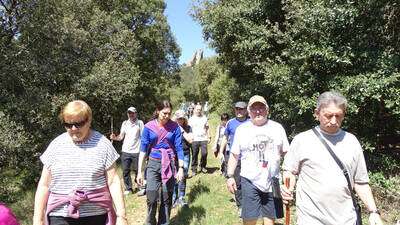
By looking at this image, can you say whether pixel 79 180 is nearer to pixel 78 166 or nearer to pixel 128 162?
pixel 78 166

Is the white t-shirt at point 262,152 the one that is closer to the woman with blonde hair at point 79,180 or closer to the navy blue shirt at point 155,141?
the navy blue shirt at point 155,141

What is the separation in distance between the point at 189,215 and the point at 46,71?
33.2ft

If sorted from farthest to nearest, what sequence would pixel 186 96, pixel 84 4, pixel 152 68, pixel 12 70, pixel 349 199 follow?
pixel 186 96, pixel 152 68, pixel 84 4, pixel 12 70, pixel 349 199

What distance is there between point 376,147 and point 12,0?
1205cm

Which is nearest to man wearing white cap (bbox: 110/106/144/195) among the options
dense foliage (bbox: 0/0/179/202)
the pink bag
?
dense foliage (bbox: 0/0/179/202)

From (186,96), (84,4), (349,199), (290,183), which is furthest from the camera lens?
(186,96)

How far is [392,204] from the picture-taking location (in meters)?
7.57

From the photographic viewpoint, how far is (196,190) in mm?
10031

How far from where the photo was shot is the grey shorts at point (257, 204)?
507cm

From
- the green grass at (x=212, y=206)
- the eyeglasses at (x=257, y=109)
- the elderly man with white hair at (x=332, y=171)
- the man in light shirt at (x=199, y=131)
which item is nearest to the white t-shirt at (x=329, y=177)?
the elderly man with white hair at (x=332, y=171)

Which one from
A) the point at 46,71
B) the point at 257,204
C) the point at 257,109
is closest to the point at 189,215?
the point at 257,204

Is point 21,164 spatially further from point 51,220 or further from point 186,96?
point 186,96

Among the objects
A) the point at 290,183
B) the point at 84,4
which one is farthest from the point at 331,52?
the point at 84,4

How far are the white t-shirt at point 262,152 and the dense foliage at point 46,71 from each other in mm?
10308
